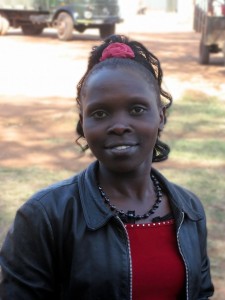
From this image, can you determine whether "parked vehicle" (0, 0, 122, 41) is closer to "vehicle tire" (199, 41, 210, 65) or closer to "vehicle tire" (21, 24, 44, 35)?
"vehicle tire" (21, 24, 44, 35)

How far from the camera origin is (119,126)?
1920mm

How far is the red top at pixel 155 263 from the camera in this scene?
75.3 inches

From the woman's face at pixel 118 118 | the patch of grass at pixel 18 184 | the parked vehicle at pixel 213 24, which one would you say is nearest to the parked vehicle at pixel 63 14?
the parked vehicle at pixel 213 24

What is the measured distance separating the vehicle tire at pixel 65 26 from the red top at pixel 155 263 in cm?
1955

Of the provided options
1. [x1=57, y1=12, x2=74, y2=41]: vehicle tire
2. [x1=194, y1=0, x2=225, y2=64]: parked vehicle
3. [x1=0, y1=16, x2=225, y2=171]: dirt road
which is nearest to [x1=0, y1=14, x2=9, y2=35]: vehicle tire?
[x1=0, y1=16, x2=225, y2=171]: dirt road

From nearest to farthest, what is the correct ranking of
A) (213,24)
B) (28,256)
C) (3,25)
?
(28,256) < (213,24) < (3,25)

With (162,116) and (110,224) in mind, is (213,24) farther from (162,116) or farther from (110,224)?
(110,224)

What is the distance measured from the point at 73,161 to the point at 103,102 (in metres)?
5.24

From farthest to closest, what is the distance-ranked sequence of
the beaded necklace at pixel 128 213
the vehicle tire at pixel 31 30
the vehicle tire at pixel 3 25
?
the vehicle tire at pixel 31 30 → the vehicle tire at pixel 3 25 → the beaded necklace at pixel 128 213

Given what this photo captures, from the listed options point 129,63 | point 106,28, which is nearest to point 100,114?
point 129,63

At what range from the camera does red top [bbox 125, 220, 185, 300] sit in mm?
1912

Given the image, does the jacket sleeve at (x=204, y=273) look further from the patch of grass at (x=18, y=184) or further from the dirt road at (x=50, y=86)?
the dirt road at (x=50, y=86)

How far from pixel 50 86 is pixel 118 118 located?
10599 millimetres

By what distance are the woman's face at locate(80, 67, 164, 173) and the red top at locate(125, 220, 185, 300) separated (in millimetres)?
191
